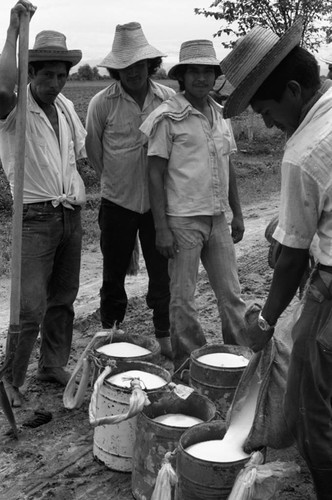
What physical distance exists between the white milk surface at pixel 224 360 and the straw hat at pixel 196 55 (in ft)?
6.05

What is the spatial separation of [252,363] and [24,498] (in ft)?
4.40

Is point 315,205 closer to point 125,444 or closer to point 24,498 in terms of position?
point 125,444

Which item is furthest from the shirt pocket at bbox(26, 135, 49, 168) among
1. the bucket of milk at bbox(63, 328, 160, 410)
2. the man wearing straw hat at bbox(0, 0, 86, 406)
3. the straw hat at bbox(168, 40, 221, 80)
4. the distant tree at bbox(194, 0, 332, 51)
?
the distant tree at bbox(194, 0, 332, 51)

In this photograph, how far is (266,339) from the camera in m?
3.24

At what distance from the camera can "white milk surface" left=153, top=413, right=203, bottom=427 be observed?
3646mm

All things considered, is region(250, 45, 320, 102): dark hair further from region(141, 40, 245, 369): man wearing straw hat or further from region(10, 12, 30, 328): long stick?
region(141, 40, 245, 369): man wearing straw hat

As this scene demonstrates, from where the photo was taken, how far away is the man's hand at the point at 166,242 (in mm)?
4691

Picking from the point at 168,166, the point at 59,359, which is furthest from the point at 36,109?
the point at 59,359

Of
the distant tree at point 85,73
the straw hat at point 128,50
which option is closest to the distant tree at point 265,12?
the straw hat at point 128,50

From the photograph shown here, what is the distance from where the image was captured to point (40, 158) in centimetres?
449

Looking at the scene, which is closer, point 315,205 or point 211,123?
point 315,205

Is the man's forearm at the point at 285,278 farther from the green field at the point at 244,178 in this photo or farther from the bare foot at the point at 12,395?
the green field at the point at 244,178

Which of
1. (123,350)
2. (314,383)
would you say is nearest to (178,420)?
(123,350)

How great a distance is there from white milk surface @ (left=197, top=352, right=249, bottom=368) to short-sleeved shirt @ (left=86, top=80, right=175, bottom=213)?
4.24 ft
